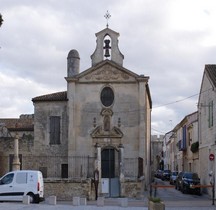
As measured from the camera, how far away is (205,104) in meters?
36.2

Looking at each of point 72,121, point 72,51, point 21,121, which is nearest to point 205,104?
point 72,121

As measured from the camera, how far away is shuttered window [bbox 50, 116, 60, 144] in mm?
42750

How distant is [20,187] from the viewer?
26.5 meters

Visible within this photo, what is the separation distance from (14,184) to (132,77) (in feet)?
59.9

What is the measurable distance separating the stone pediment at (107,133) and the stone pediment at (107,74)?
12.8 ft

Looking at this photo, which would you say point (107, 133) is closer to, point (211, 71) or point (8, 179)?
point (211, 71)

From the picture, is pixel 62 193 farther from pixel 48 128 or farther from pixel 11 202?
pixel 48 128

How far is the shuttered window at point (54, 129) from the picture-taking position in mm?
42750

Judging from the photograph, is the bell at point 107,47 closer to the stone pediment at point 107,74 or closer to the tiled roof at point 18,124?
the stone pediment at point 107,74

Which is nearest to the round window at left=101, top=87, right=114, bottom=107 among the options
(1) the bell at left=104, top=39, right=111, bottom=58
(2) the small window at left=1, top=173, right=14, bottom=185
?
(1) the bell at left=104, top=39, right=111, bottom=58

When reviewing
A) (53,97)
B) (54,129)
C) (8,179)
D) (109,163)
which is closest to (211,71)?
A: (109,163)

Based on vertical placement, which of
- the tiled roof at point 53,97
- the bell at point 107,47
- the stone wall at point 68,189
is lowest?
the stone wall at point 68,189

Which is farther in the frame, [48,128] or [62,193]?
[48,128]

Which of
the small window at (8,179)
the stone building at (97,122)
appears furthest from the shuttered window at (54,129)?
the small window at (8,179)
